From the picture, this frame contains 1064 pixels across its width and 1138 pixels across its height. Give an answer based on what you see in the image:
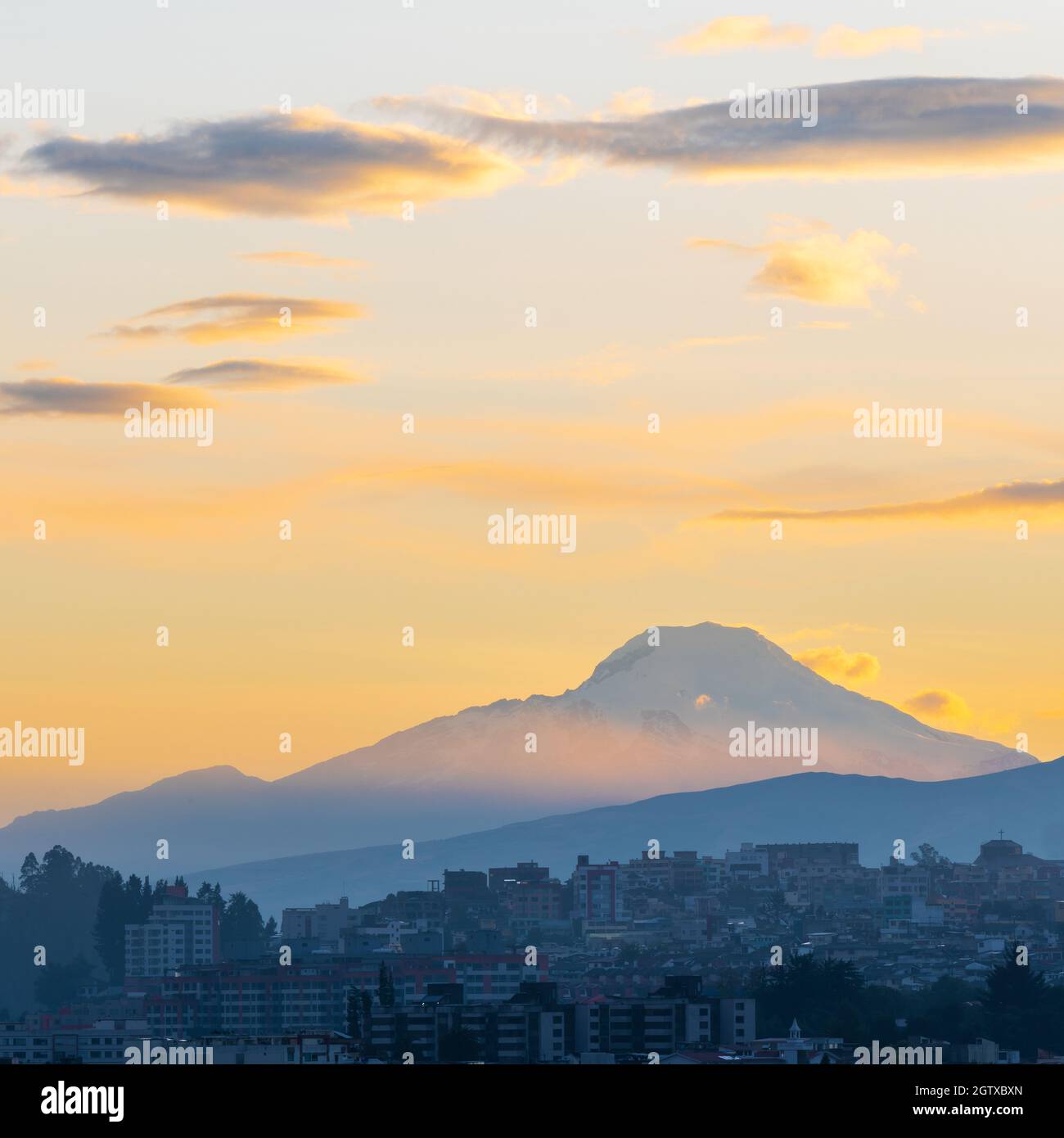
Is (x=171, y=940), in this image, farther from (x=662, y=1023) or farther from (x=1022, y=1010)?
(x=662, y=1023)

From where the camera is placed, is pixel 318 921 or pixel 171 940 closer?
pixel 171 940

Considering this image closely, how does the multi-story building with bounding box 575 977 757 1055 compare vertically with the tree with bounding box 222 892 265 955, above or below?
below

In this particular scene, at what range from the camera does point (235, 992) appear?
11312 centimetres

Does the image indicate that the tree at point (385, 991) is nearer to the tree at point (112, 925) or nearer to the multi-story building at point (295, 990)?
the multi-story building at point (295, 990)

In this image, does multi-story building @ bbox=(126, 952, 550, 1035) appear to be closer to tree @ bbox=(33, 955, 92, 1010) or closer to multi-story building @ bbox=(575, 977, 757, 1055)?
multi-story building @ bbox=(575, 977, 757, 1055)

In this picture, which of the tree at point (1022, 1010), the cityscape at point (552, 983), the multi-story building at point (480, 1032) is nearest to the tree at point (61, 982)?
the cityscape at point (552, 983)

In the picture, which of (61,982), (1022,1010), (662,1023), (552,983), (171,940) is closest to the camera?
(662,1023)

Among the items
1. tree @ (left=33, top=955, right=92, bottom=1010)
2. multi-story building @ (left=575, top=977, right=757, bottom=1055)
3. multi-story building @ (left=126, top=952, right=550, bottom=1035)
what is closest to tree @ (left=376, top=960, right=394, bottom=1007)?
multi-story building @ (left=126, top=952, right=550, bottom=1035)

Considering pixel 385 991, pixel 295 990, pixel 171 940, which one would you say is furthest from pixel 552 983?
pixel 171 940

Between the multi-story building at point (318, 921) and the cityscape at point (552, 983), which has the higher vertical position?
the multi-story building at point (318, 921)

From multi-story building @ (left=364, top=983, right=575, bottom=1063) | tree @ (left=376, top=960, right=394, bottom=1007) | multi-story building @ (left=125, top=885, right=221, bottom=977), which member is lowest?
multi-story building @ (left=364, top=983, right=575, bottom=1063)

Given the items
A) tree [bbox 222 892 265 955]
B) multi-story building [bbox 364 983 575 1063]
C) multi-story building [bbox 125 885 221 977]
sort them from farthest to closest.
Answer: tree [bbox 222 892 265 955] → multi-story building [bbox 125 885 221 977] → multi-story building [bbox 364 983 575 1063]

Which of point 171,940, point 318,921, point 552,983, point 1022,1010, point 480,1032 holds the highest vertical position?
point 318,921
